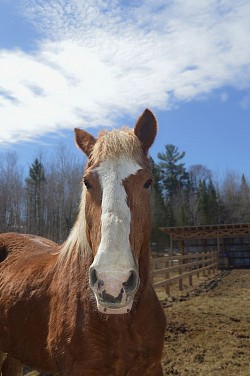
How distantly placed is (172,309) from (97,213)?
24.5 ft

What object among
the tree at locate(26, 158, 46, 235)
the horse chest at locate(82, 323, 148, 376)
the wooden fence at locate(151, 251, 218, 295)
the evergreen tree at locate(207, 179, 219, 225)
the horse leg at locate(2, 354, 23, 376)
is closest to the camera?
the horse chest at locate(82, 323, 148, 376)

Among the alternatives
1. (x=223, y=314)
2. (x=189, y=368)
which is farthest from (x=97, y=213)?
(x=223, y=314)

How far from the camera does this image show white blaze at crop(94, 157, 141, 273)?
1.93 metres

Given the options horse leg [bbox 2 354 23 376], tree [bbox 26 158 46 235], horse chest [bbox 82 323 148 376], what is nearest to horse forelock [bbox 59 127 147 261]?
horse chest [bbox 82 323 148 376]

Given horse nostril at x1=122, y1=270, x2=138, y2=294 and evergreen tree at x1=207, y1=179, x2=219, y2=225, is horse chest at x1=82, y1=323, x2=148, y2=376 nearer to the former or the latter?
horse nostril at x1=122, y1=270, x2=138, y2=294

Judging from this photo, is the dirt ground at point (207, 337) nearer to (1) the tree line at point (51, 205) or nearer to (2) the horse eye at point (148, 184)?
(2) the horse eye at point (148, 184)

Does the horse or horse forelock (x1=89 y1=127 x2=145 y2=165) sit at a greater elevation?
horse forelock (x1=89 y1=127 x2=145 y2=165)

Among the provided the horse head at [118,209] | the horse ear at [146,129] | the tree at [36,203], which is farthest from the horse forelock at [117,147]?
the tree at [36,203]

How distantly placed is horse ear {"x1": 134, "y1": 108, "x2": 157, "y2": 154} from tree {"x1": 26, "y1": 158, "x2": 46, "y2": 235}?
1489 inches

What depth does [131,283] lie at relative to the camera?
6.39 ft

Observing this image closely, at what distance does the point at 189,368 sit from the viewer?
5.04 m

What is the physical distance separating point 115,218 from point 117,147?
21.3 inches

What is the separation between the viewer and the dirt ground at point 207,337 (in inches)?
200

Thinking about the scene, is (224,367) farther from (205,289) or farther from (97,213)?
(205,289)
